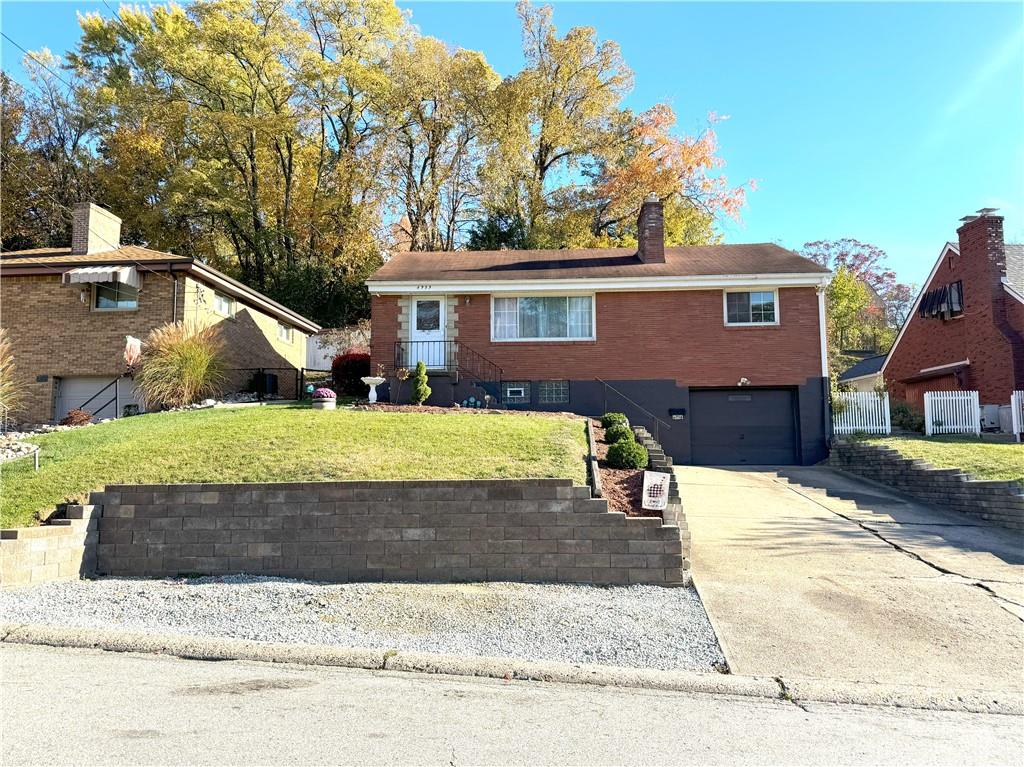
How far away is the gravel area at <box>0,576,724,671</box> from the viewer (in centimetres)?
593

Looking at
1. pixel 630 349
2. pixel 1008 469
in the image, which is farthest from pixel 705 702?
pixel 630 349

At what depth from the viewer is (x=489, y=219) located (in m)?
33.5

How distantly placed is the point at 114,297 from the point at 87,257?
156cm

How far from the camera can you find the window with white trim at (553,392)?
18188 millimetres

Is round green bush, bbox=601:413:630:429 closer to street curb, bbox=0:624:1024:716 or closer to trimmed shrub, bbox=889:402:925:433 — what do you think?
street curb, bbox=0:624:1024:716

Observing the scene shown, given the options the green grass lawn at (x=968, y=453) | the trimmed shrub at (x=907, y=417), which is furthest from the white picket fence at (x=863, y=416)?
the green grass lawn at (x=968, y=453)

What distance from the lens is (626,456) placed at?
1027cm

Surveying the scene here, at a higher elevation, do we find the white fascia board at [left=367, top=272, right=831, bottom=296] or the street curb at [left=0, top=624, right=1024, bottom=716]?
the white fascia board at [left=367, top=272, right=831, bottom=296]

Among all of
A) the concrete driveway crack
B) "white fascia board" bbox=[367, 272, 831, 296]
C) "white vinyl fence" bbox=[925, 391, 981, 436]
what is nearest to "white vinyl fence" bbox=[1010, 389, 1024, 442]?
"white vinyl fence" bbox=[925, 391, 981, 436]

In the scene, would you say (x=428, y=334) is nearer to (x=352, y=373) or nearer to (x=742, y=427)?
(x=352, y=373)

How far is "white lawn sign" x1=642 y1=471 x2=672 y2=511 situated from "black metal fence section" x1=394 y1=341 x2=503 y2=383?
10.3 m

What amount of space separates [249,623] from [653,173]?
28817mm

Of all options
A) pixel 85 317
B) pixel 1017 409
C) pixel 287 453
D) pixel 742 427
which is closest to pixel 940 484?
pixel 742 427

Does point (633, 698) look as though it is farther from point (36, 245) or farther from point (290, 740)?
point (36, 245)
